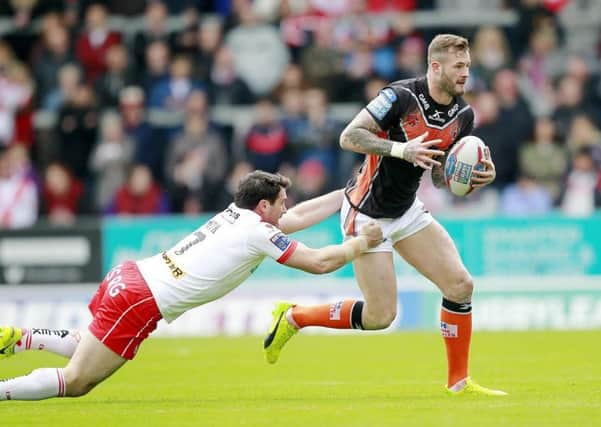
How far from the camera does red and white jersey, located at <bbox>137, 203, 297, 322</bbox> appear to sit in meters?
9.58

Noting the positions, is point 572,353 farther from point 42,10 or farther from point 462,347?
point 42,10

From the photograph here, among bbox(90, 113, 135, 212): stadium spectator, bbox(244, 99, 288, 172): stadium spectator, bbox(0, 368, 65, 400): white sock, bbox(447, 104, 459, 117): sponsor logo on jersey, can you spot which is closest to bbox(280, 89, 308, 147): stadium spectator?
bbox(244, 99, 288, 172): stadium spectator

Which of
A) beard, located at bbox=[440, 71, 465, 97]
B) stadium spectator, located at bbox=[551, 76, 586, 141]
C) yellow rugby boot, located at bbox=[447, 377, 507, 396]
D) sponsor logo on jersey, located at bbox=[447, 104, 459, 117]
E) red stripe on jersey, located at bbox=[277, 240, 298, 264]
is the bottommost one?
yellow rugby boot, located at bbox=[447, 377, 507, 396]

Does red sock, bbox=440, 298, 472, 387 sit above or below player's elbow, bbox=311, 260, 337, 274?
below

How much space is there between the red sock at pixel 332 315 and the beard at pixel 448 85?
176 cm

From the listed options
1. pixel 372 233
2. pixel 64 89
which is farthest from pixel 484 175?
pixel 64 89

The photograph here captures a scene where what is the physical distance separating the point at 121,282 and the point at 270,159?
368 inches

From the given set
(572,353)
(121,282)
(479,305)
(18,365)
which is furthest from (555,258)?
(121,282)

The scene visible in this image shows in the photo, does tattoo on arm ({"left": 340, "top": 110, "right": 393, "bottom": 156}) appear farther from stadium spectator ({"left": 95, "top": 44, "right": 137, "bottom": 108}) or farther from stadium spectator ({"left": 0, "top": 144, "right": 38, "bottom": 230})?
stadium spectator ({"left": 95, "top": 44, "right": 137, "bottom": 108})

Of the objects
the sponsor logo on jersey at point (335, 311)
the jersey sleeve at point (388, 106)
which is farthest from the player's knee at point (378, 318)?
the jersey sleeve at point (388, 106)

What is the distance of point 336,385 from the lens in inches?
450

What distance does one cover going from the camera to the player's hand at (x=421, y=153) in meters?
9.55

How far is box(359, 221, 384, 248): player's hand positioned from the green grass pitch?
1.16 m

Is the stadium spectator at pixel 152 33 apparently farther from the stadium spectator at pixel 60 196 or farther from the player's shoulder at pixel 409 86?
the player's shoulder at pixel 409 86
